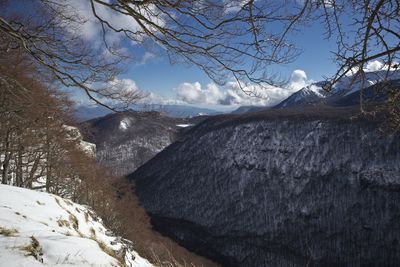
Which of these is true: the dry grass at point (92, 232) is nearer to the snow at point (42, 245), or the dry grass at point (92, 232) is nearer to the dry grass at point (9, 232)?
the snow at point (42, 245)

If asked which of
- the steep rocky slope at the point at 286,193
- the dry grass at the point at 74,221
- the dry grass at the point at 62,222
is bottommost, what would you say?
the steep rocky slope at the point at 286,193

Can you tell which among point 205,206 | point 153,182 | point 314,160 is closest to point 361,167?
point 314,160

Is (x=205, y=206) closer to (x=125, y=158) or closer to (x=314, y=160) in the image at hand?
(x=314, y=160)

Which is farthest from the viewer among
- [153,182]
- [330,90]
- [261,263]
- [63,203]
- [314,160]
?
[153,182]

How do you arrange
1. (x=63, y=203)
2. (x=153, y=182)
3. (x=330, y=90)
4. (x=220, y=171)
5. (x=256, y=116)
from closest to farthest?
(x=330, y=90)
(x=63, y=203)
(x=220, y=171)
(x=153, y=182)
(x=256, y=116)

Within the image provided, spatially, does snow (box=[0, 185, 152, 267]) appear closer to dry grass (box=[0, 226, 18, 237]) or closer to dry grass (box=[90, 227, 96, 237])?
dry grass (box=[0, 226, 18, 237])

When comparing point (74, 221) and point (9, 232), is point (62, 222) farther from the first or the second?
point (9, 232)

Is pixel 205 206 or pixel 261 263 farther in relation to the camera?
pixel 205 206

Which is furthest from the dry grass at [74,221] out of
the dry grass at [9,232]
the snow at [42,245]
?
the dry grass at [9,232]

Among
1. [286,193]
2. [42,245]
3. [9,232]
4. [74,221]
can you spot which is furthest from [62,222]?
[286,193]
